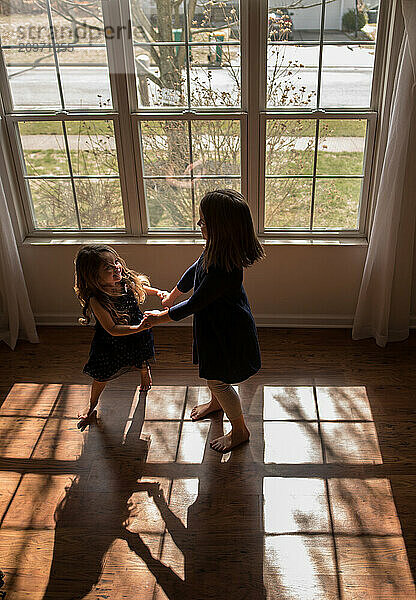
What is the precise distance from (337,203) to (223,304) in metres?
1.31

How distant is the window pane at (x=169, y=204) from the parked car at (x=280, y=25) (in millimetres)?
877

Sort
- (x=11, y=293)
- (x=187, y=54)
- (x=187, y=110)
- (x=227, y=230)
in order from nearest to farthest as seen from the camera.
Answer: (x=227, y=230), (x=187, y=54), (x=187, y=110), (x=11, y=293)

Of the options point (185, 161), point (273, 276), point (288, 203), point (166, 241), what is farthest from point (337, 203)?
point (166, 241)

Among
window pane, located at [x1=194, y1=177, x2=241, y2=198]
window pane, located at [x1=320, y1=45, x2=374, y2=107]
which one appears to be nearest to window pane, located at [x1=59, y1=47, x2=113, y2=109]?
window pane, located at [x1=194, y1=177, x2=241, y2=198]

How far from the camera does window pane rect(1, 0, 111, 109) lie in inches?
110

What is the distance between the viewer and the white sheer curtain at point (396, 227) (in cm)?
264

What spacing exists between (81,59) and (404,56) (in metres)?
1.61

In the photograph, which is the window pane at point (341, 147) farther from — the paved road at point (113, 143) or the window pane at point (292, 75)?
the window pane at point (292, 75)

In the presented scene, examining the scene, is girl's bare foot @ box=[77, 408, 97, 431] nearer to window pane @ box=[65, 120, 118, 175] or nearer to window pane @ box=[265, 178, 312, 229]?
window pane @ box=[65, 120, 118, 175]

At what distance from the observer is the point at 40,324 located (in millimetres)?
Result: 3537

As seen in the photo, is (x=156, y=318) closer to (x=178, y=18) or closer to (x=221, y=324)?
(x=221, y=324)

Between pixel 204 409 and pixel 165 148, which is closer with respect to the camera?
pixel 204 409

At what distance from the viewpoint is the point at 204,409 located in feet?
8.95

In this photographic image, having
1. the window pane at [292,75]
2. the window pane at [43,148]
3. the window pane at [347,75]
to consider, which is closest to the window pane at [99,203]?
the window pane at [43,148]
